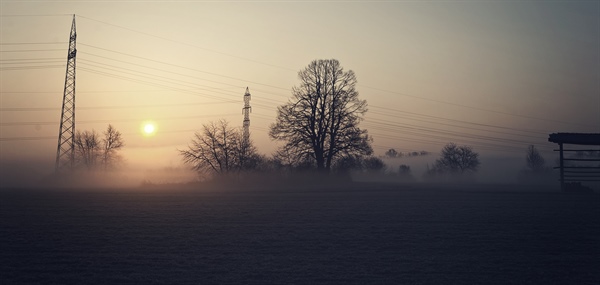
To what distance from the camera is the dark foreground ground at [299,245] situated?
11758 millimetres

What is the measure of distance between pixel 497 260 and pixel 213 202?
19460mm

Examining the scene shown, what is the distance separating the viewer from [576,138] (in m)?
40.5

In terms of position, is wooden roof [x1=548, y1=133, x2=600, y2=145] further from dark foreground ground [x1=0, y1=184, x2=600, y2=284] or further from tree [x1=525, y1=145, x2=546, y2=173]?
tree [x1=525, y1=145, x2=546, y2=173]

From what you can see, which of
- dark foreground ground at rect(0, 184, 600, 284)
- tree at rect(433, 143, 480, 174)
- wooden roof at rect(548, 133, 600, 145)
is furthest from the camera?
tree at rect(433, 143, 480, 174)

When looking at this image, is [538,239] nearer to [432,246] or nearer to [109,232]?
[432,246]

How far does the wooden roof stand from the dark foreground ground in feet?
53.3

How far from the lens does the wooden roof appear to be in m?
39.9

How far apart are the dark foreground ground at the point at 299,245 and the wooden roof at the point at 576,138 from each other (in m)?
16.3

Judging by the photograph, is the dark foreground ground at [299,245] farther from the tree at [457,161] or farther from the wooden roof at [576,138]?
the tree at [457,161]

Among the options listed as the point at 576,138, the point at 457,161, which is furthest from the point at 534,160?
the point at 576,138

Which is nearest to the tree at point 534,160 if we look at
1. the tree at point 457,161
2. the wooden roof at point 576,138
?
the tree at point 457,161

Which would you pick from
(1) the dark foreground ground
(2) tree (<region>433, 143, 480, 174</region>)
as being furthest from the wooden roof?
(2) tree (<region>433, 143, 480, 174</region>)

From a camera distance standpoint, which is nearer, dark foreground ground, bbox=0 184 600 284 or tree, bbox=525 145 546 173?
dark foreground ground, bbox=0 184 600 284

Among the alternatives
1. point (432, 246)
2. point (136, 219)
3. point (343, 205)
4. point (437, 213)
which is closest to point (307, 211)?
point (343, 205)
